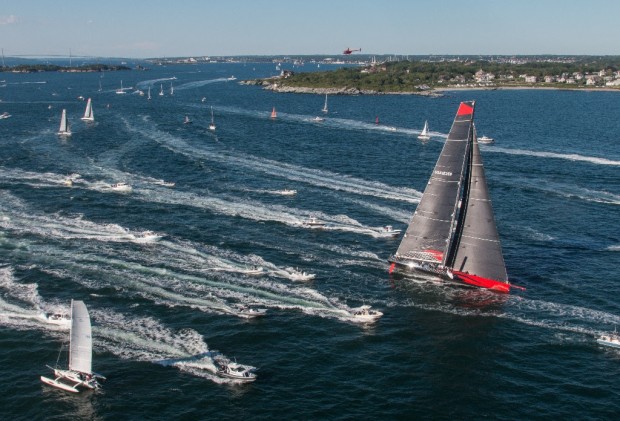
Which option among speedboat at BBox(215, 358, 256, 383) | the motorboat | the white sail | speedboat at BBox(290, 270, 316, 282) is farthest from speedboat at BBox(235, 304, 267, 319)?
the motorboat

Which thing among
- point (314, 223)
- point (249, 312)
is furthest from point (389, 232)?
point (249, 312)

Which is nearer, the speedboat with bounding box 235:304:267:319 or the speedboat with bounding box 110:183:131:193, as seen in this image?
the speedboat with bounding box 235:304:267:319

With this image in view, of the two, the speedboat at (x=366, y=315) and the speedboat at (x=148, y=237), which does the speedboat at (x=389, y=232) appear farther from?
the speedboat at (x=148, y=237)

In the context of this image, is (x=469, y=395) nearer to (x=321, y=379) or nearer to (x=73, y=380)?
(x=321, y=379)

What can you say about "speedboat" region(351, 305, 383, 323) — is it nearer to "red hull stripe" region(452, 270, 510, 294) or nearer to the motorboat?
"red hull stripe" region(452, 270, 510, 294)

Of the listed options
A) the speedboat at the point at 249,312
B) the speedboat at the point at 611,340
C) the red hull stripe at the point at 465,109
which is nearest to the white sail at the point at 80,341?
the speedboat at the point at 249,312

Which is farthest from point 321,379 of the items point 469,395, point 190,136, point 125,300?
point 190,136

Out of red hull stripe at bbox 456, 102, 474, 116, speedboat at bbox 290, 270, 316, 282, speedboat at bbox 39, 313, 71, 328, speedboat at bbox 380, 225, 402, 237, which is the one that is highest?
red hull stripe at bbox 456, 102, 474, 116
